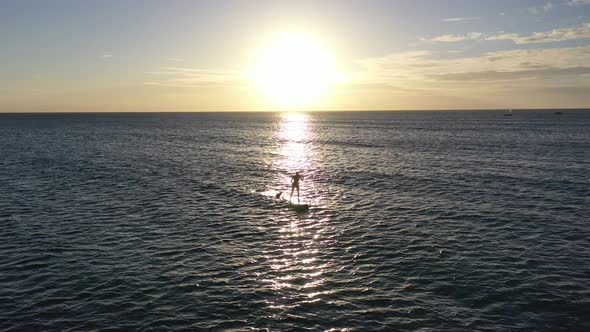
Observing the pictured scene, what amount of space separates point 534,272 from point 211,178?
4239 cm

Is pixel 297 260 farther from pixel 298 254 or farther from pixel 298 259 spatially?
pixel 298 254

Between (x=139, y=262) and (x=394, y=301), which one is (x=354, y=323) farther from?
(x=139, y=262)

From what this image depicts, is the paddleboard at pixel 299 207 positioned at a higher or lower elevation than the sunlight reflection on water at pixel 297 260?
higher

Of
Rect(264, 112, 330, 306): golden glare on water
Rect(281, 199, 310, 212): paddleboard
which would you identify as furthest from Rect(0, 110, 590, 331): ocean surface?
Rect(281, 199, 310, 212): paddleboard

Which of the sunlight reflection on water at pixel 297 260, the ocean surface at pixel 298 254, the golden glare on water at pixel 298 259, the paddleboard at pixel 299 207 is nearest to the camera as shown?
the ocean surface at pixel 298 254

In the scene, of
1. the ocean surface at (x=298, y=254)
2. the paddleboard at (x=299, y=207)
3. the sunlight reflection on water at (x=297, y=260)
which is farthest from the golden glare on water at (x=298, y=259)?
the paddleboard at (x=299, y=207)

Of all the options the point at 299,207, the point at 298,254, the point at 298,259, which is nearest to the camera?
the point at 298,259

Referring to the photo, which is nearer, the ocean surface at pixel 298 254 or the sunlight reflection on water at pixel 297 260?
the ocean surface at pixel 298 254

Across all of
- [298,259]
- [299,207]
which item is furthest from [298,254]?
[299,207]

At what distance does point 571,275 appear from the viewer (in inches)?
889

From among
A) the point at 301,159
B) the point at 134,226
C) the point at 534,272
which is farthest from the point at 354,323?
the point at 301,159

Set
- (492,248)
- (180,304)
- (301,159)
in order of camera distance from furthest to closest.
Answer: (301,159), (492,248), (180,304)

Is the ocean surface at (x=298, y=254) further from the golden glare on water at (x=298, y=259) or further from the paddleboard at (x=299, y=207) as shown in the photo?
the paddleboard at (x=299, y=207)

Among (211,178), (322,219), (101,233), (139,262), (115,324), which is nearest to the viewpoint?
(115,324)
